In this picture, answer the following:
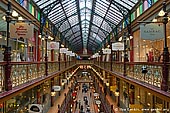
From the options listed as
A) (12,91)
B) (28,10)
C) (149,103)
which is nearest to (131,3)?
(28,10)

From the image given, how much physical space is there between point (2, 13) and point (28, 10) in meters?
5.22

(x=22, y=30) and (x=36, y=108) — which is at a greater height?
(x=22, y=30)

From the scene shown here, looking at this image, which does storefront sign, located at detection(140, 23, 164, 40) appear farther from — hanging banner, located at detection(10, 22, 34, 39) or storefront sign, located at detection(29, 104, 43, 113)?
storefront sign, located at detection(29, 104, 43, 113)

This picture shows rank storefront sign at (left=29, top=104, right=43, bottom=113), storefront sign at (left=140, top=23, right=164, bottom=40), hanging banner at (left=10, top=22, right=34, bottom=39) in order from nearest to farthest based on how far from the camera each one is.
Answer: storefront sign at (left=140, top=23, right=164, bottom=40) → hanging banner at (left=10, top=22, right=34, bottom=39) → storefront sign at (left=29, top=104, right=43, bottom=113)

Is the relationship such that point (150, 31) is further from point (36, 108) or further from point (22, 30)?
point (36, 108)

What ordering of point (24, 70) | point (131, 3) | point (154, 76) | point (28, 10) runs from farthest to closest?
1. point (131, 3)
2. point (28, 10)
3. point (24, 70)
4. point (154, 76)

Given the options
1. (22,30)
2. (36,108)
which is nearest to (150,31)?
(22,30)

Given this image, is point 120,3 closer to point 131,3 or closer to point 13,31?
point 131,3

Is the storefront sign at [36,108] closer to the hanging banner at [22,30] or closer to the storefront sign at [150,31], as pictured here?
the hanging banner at [22,30]

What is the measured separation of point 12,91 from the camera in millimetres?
8883

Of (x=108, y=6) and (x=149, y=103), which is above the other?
(x=108, y=6)

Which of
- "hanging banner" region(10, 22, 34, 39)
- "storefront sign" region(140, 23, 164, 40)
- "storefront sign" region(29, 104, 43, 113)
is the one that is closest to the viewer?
"storefront sign" region(140, 23, 164, 40)

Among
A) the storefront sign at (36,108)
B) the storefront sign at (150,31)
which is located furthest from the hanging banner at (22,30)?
the storefront sign at (150,31)

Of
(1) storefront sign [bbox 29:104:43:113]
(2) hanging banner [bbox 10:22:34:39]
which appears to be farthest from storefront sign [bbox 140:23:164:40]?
(1) storefront sign [bbox 29:104:43:113]
